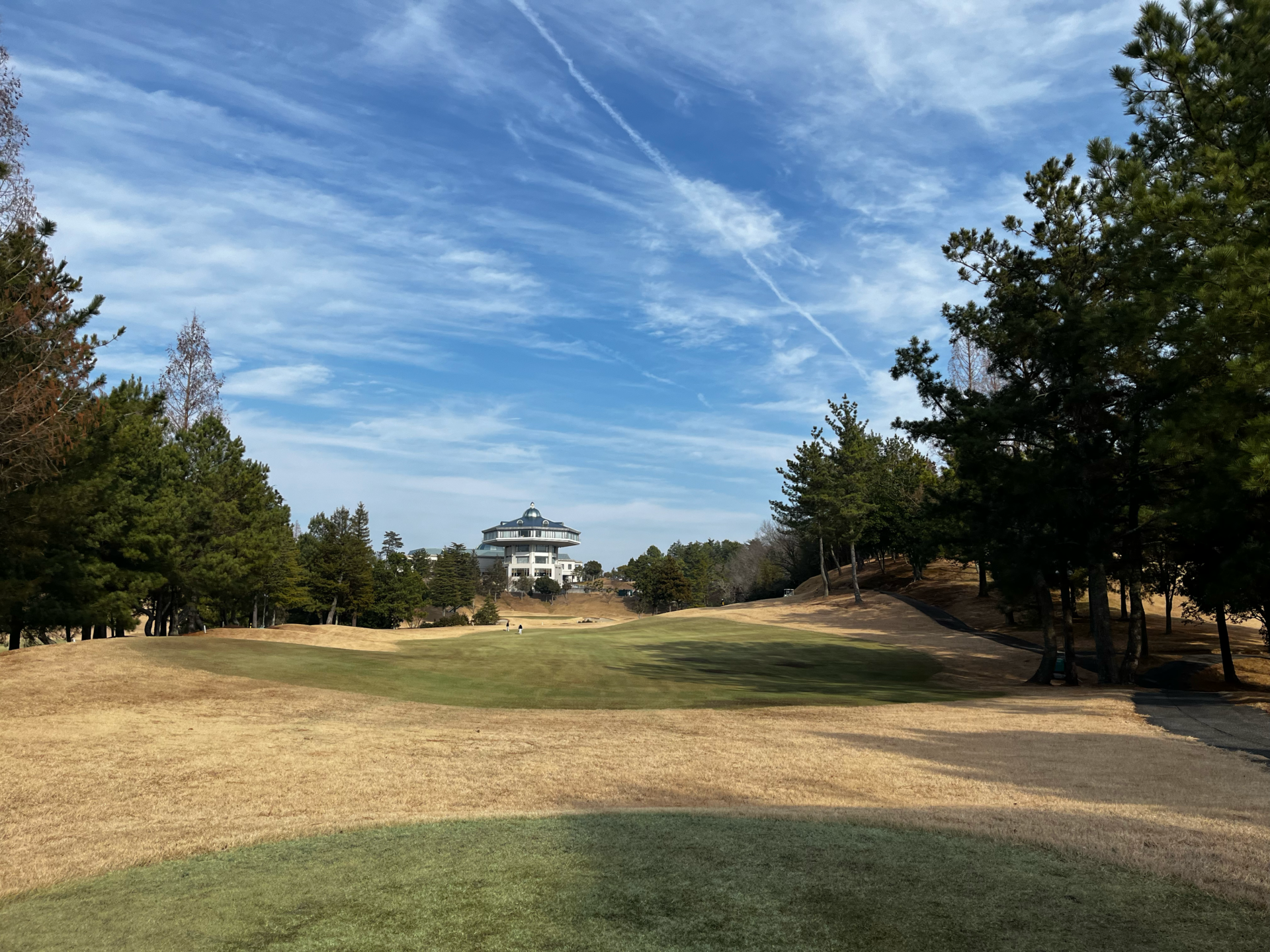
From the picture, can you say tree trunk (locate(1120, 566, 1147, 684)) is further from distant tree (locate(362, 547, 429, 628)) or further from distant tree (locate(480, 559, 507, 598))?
distant tree (locate(480, 559, 507, 598))

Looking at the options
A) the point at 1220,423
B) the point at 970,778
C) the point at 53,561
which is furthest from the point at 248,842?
the point at 53,561

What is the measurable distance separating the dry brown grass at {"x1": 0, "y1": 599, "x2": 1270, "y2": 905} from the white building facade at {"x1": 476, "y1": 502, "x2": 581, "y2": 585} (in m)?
128

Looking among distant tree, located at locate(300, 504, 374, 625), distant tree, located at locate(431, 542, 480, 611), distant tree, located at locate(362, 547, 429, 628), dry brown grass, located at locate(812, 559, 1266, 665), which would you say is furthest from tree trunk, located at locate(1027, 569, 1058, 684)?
distant tree, located at locate(431, 542, 480, 611)

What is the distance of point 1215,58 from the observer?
1534 centimetres

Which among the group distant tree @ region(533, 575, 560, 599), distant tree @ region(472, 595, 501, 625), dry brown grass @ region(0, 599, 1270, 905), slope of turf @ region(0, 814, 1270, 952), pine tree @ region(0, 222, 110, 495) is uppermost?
pine tree @ region(0, 222, 110, 495)

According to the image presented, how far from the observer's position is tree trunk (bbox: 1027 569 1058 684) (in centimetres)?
2680

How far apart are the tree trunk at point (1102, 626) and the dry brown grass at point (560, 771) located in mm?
7324

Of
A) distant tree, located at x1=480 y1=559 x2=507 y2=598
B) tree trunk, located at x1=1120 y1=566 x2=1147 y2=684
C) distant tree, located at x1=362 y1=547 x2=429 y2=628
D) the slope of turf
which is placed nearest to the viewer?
the slope of turf

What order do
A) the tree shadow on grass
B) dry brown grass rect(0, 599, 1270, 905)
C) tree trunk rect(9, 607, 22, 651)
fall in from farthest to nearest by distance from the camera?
tree trunk rect(9, 607, 22, 651), the tree shadow on grass, dry brown grass rect(0, 599, 1270, 905)

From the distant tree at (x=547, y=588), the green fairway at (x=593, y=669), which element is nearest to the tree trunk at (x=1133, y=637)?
the green fairway at (x=593, y=669)

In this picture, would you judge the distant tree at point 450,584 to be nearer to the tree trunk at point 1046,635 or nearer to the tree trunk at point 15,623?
the tree trunk at point 15,623

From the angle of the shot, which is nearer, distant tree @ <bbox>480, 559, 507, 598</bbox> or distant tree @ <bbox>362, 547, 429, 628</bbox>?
distant tree @ <bbox>362, 547, 429, 628</bbox>

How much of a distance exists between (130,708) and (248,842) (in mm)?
10960

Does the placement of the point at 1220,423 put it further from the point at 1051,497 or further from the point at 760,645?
the point at 760,645
